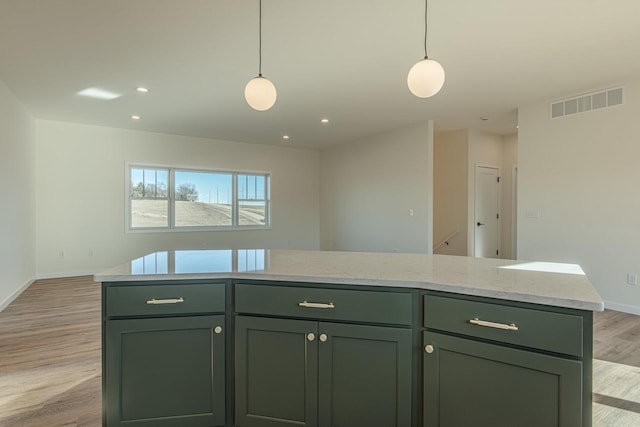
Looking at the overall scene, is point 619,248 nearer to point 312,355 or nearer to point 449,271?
point 449,271

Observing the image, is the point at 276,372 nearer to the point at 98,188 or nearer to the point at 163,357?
the point at 163,357

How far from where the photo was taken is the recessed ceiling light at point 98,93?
14.5 ft

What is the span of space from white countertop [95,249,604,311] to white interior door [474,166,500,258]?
5410mm

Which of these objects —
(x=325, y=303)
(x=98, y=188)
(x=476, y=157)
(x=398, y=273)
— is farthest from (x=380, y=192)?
(x=325, y=303)

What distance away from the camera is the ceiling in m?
2.64

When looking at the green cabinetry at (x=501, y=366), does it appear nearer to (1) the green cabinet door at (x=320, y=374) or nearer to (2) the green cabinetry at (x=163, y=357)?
(1) the green cabinet door at (x=320, y=374)

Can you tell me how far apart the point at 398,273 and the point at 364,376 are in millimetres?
474

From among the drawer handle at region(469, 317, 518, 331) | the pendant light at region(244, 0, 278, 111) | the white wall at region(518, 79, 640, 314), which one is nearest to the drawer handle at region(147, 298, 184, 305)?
the drawer handle at region(469, 317, 518, 331)

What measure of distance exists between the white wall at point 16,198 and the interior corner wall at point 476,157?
719 centimetres

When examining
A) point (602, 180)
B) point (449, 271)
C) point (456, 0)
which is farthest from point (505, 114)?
point (449, 271)

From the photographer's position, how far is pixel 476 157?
6883 millimetres

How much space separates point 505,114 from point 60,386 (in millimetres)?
6417

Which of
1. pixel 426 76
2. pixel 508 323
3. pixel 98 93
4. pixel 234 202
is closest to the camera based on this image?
pixel 508 323

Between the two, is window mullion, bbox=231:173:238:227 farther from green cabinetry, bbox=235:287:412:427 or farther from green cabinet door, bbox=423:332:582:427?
green cabinet door, bbox=423:332:582:427
